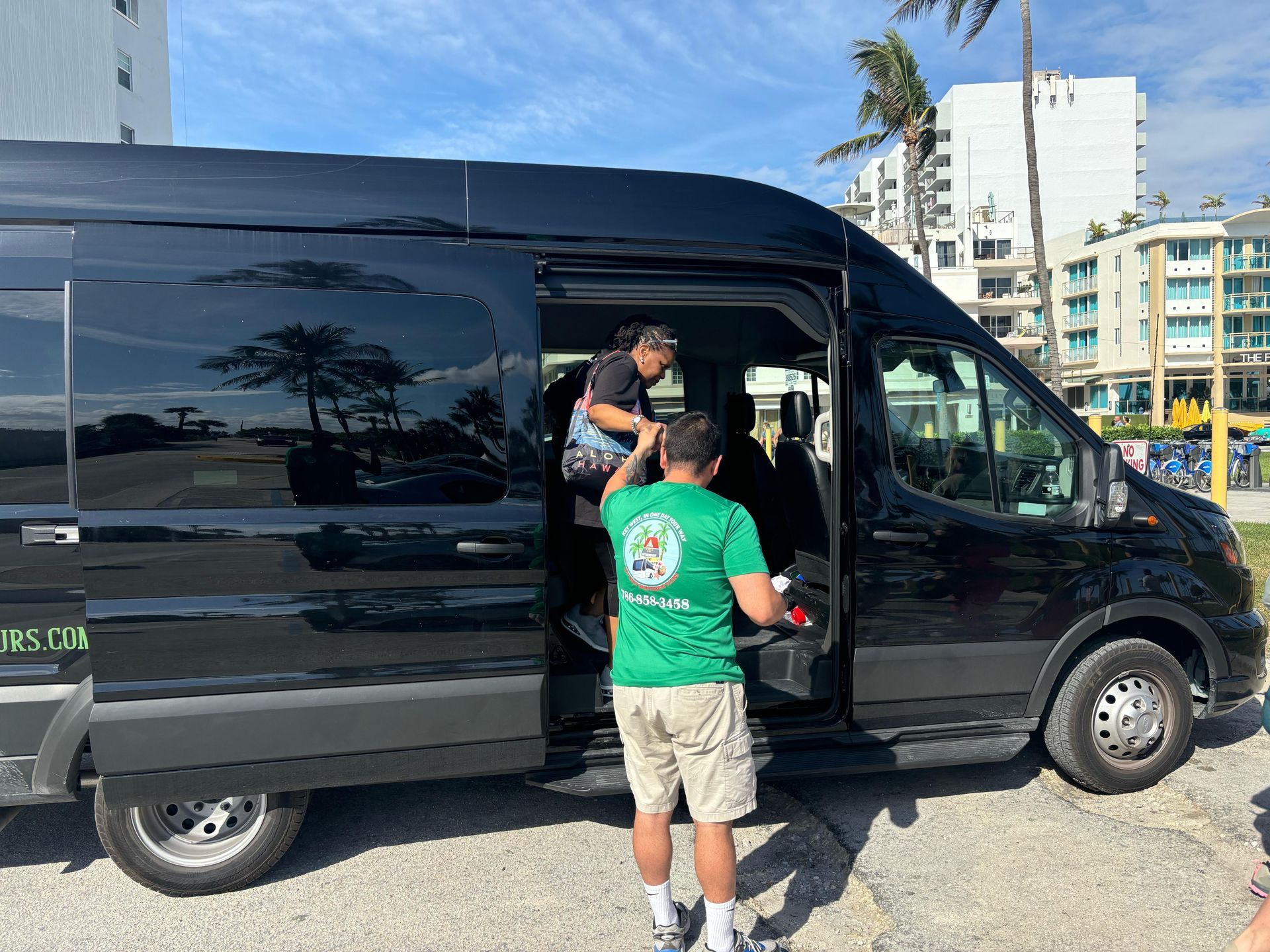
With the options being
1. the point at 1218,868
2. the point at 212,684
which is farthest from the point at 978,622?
the point at 212,684

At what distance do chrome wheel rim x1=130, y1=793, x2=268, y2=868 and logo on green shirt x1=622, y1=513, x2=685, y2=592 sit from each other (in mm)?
1717

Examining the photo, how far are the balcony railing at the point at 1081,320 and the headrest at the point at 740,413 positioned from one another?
2936 inches

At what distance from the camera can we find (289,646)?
3.15 meters

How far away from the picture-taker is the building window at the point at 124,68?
27.7 m

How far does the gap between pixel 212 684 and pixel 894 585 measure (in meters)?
2.63

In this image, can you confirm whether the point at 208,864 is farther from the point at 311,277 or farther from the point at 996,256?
the point at 996,256

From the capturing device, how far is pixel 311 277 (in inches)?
126

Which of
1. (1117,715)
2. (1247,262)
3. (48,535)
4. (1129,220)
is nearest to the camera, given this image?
(48,535)

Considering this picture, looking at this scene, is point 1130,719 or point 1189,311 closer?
point 1130,719

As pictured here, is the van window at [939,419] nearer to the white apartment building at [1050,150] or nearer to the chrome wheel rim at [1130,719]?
the chrome wheel rim at [1130,719]

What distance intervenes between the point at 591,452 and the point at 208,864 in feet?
7.07

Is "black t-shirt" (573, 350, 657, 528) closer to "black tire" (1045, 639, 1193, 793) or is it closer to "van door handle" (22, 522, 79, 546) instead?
"van door handle" (22, 522, 79, 546)

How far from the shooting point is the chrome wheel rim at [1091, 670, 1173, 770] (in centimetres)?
420

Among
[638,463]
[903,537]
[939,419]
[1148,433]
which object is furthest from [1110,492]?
[1148,433]
